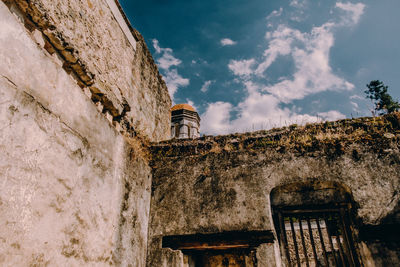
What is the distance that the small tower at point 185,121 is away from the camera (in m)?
20.7

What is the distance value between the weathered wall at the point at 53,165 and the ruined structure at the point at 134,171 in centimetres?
1

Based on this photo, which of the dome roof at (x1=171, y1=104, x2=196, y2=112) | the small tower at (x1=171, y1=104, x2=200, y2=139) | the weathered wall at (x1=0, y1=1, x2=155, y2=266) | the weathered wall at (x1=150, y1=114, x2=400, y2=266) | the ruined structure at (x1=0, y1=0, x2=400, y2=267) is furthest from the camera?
the dome roof at (x1=171, y1=104, x2=196, y2=112)

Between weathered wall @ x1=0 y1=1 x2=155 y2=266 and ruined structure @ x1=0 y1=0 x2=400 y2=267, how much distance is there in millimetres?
12

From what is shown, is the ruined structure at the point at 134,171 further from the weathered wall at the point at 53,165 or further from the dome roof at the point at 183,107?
the dome roof at the point at 183,107

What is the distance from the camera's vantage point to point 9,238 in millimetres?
2074

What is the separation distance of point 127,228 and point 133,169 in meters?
0.91

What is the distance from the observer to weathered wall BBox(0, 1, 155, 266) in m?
2.18

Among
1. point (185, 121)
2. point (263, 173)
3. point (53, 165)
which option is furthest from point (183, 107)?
point (53, 165)

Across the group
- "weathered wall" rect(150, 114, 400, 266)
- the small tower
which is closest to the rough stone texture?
"weathered wall" rect(150, 114, 400, 266)

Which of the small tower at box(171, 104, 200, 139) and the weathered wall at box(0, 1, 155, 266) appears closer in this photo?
the weathered wall at box(0, 1, 155, 266)

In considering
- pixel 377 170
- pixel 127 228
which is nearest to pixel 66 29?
pixel 127 228

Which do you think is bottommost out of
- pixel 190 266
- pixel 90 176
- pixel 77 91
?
pixel 190 266

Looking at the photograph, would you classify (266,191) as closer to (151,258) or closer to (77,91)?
(151,258)

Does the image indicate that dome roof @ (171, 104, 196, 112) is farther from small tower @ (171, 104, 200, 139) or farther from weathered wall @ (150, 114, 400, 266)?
weathered wall @ (150, 114, 400, 266)
